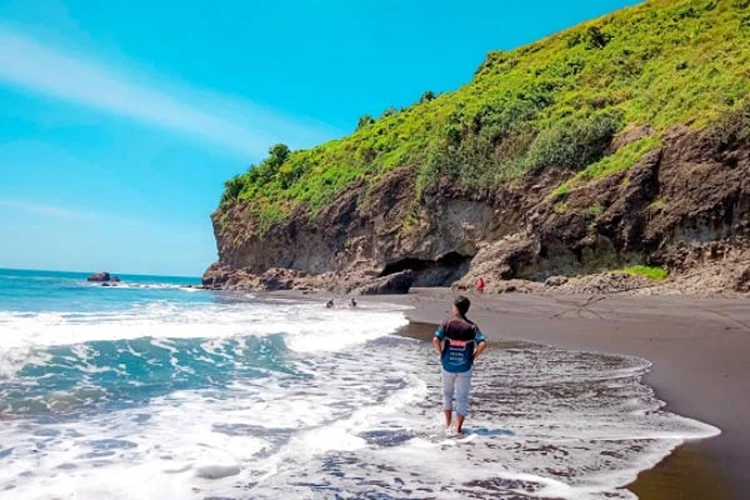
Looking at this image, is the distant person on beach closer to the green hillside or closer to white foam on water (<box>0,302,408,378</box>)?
white foam on water (<box>0,302,408,378</box>)

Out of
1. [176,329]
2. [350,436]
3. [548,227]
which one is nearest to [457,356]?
[350,436]

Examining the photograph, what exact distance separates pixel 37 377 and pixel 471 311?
49.0 feet

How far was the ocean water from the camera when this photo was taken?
4711mm

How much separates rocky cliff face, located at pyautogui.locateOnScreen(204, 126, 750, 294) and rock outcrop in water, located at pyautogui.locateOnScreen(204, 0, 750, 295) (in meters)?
0.07

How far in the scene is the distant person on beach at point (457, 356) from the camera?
653 cm

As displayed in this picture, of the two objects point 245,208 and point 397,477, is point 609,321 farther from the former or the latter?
point 245,208

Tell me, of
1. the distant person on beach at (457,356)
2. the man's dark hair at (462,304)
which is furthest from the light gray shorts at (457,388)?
the man's dark hair at (462,304)

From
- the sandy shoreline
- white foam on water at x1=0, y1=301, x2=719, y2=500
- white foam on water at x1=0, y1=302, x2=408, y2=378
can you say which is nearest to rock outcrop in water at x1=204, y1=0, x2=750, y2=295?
the sandy shoreline

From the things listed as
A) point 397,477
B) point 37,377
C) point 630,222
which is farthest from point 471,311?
point 397,477

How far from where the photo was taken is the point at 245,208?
54.8 metres

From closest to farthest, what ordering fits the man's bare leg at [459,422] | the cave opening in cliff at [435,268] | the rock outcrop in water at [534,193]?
1. the man's bare leg at [459,422]
2. the rock outcrop in water at [534,193]
3. the cave opening in cliff at [435,268]

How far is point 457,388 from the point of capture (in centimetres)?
661

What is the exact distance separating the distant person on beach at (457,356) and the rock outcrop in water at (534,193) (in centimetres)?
1469

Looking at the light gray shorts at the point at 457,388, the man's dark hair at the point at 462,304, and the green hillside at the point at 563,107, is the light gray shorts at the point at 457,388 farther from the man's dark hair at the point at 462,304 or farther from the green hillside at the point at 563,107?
the green hillside at the point at 563,107
